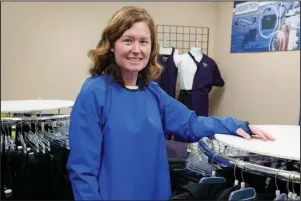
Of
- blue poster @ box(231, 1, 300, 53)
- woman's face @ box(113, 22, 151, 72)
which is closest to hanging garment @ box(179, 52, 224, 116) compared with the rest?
blue poster @ box(231, 1, 300, 53)

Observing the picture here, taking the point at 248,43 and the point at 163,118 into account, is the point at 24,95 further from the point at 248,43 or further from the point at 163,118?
the point at 248,43

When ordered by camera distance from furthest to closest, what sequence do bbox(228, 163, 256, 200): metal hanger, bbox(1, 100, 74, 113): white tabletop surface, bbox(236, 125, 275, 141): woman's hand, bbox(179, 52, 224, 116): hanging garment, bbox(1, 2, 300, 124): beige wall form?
bbox(179, 52, 224, 116): hanging garment, bbox(1, 2, 300, 124): beige wall, bbox(1, 100, 74, 113): white tabletop surface, bbox(236, 125, 275, 141): woman's hand, bbox(228, 163, 256, 200): metal hanger

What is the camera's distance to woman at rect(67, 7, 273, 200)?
0.81 meters

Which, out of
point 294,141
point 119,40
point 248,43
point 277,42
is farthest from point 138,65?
point 248,43

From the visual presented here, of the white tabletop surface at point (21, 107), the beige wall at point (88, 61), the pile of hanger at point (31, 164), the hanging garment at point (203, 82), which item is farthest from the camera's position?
the hanging garment at point (203, 82)

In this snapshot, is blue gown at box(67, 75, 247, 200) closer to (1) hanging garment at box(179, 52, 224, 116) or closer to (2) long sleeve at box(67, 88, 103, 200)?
(2) long sleeve at box(67, 88, 103, 200)

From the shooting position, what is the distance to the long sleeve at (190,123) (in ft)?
3.33

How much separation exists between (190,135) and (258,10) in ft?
5.51

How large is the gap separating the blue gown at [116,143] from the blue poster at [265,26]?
152 centimetres

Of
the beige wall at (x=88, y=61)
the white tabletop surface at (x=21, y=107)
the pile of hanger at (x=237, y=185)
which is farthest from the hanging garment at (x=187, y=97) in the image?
the pile of hanger at (x=237, y=185)

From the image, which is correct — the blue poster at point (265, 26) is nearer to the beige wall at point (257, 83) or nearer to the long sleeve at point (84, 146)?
the beige wall at point (257, 83)

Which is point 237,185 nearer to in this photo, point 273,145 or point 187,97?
point 273,145

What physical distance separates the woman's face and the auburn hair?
0.04ft

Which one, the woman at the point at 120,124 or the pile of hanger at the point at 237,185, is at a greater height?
the woman at the point at 120,124
